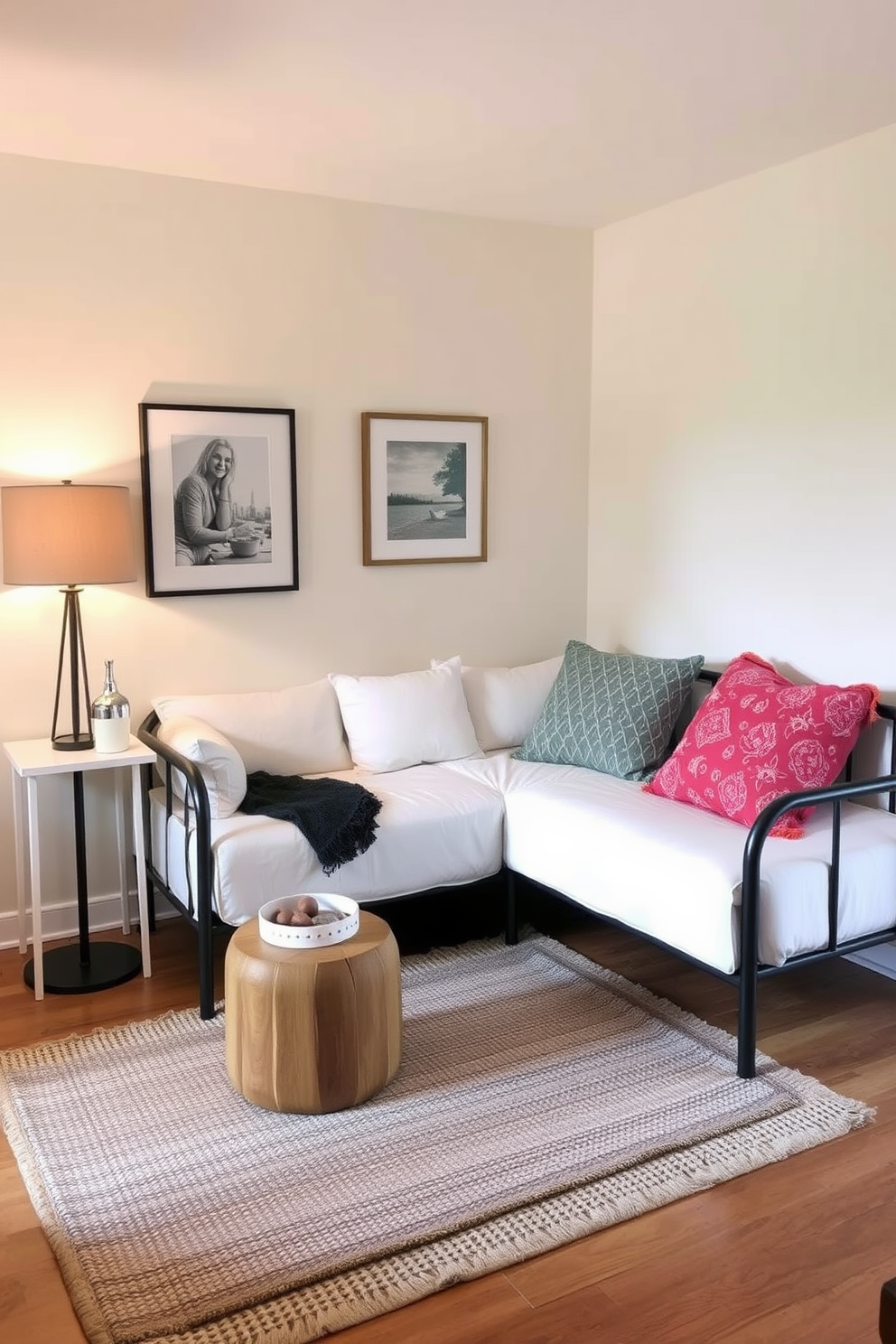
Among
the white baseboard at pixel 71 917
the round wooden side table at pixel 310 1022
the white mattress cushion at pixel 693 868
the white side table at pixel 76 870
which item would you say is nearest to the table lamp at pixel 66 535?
the white side table at pixel 76 870

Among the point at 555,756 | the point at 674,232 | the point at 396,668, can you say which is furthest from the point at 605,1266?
the point at 674,232

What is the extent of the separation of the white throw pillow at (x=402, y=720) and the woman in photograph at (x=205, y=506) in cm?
64

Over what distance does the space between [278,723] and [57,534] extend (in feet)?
3.17

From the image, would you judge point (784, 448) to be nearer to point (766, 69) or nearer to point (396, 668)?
point (766, 69)

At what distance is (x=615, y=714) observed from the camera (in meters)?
3.79

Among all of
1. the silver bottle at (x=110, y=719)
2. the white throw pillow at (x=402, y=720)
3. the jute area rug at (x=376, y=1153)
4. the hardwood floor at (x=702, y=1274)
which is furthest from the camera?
the white throw pillow at (x=402, y=720)

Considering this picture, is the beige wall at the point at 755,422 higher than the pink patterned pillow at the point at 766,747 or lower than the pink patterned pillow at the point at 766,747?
higher

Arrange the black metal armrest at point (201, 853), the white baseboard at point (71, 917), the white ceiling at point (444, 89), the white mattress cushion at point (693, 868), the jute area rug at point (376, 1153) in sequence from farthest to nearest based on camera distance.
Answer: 1. the white baseboard at point (71, 917)
2. the black metal armrest at point (201, 853)
3. the white mattress cushion at point (693, 868)
4. the white ceiling at point (444, 89)
5. the jute area rug at point (376, 1153)

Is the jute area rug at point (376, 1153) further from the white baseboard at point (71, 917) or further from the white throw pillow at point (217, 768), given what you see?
the white baseboard at point (71, 917)

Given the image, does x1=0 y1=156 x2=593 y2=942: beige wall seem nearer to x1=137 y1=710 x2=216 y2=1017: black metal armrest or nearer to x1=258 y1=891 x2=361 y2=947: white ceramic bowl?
x1=137 y1=710 x2=216 y2=1017: black metal armrest

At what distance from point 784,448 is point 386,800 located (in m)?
1.71

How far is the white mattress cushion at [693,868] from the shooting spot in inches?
106

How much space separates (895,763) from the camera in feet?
10.7

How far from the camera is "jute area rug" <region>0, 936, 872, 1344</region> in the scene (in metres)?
2.05
